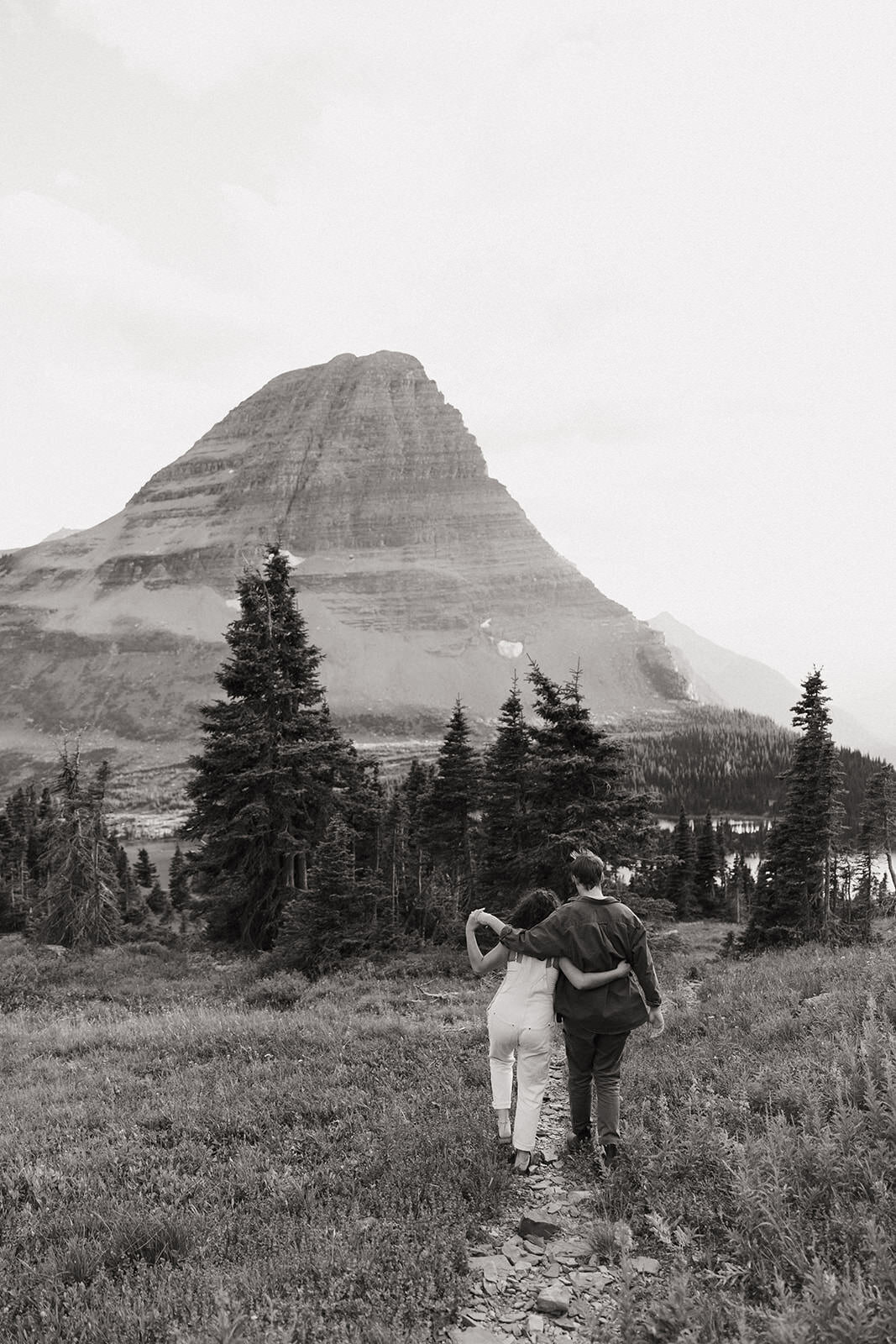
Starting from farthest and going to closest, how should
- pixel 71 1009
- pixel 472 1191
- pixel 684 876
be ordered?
pixel 684 876 < pixel 71 1009 < pixel 472 1191

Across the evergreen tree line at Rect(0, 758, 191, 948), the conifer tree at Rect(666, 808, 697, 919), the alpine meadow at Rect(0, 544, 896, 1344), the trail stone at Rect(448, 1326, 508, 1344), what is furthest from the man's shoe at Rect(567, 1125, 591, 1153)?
the conifer tree at Rect(666, 808, 697, 919)

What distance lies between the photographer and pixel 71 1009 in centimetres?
1327

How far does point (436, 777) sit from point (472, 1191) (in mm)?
25416

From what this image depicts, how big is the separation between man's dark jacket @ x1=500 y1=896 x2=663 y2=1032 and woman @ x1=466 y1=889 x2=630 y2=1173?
93 mm

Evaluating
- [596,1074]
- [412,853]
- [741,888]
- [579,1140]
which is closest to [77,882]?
[412,853]

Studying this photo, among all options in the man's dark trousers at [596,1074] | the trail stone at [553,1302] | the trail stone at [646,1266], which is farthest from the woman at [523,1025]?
the trail stone at [553,1302]

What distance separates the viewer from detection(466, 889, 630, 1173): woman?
557cm

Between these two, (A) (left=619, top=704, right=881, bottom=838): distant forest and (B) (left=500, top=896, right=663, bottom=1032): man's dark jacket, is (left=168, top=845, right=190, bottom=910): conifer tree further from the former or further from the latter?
(A) (left=619, top=704, right=881, bottom=838): distant forest

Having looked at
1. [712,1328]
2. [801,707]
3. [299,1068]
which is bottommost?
[299,1068]

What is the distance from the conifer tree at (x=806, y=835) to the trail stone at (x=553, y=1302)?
949 inches

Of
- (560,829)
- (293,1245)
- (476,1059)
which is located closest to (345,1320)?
(293,1245)

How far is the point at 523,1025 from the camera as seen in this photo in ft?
18.8

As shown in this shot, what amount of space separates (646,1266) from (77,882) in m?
28.3

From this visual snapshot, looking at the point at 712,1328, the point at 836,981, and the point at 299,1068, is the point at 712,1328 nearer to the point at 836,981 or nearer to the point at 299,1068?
the point at 299,1068
